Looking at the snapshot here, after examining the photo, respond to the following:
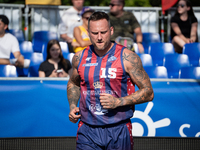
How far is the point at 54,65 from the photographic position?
564 cm

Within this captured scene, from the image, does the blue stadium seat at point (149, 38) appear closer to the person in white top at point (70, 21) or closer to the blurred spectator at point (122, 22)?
the blurred spectator at point (122, 22)

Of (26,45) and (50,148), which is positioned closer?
(50,148)

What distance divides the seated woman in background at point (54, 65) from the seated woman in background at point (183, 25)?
313cm

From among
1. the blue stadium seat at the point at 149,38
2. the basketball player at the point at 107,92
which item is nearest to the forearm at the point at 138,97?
the basketball player at the point at 107,92

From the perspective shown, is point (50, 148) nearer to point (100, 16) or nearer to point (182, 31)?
point (100, 16)

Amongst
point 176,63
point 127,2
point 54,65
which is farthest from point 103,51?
point 127,2

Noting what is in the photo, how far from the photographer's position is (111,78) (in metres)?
2.74

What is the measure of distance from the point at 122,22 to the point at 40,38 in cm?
234

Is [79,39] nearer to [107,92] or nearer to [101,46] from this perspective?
[101,46]

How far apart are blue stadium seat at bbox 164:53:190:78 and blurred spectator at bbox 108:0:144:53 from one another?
0.89 m

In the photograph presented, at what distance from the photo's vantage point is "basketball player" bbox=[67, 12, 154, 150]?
2.75 m

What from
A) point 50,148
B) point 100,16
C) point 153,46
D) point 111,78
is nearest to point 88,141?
point 111,78

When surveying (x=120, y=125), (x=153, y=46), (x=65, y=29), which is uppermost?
(x=65, y=29)

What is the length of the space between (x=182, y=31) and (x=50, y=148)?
16.1ft
